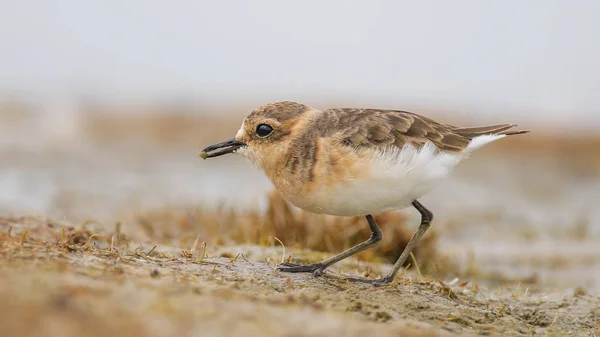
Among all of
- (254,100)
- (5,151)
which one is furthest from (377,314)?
(254,100)

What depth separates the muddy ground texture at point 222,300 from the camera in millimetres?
3520

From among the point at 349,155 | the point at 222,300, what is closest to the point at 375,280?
the point at 349,155

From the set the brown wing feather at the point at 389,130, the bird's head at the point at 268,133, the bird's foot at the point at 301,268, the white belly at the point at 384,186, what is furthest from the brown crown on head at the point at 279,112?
the bird's foot at the point at 301,268

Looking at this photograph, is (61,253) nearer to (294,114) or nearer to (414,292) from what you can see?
(294,114)

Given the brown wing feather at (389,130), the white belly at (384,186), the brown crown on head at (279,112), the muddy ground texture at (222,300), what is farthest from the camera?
the brown crown on head at (279,112)

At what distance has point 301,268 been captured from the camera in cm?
599

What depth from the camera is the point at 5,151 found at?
16.2 m

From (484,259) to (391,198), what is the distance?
17.1 feet

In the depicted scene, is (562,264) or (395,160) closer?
(395,160)

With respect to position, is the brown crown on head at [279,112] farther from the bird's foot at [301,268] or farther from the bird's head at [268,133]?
the bird's foot at [301,268]

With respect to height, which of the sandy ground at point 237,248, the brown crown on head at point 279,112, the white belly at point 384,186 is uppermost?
the brown crown on head at point 279,112

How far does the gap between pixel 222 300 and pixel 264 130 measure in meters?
2.07

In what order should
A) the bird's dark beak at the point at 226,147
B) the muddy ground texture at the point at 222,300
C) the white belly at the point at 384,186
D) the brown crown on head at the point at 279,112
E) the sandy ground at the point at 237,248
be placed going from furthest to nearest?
the bird's dark beak at the point at 226,147 < the brown crown on head at the point at 279,112 < the white belly at the point at 384,186 < the sandy ground at the point at 237,248 < the muddy ground texture at the point at 222,300

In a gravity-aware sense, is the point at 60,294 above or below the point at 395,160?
below
